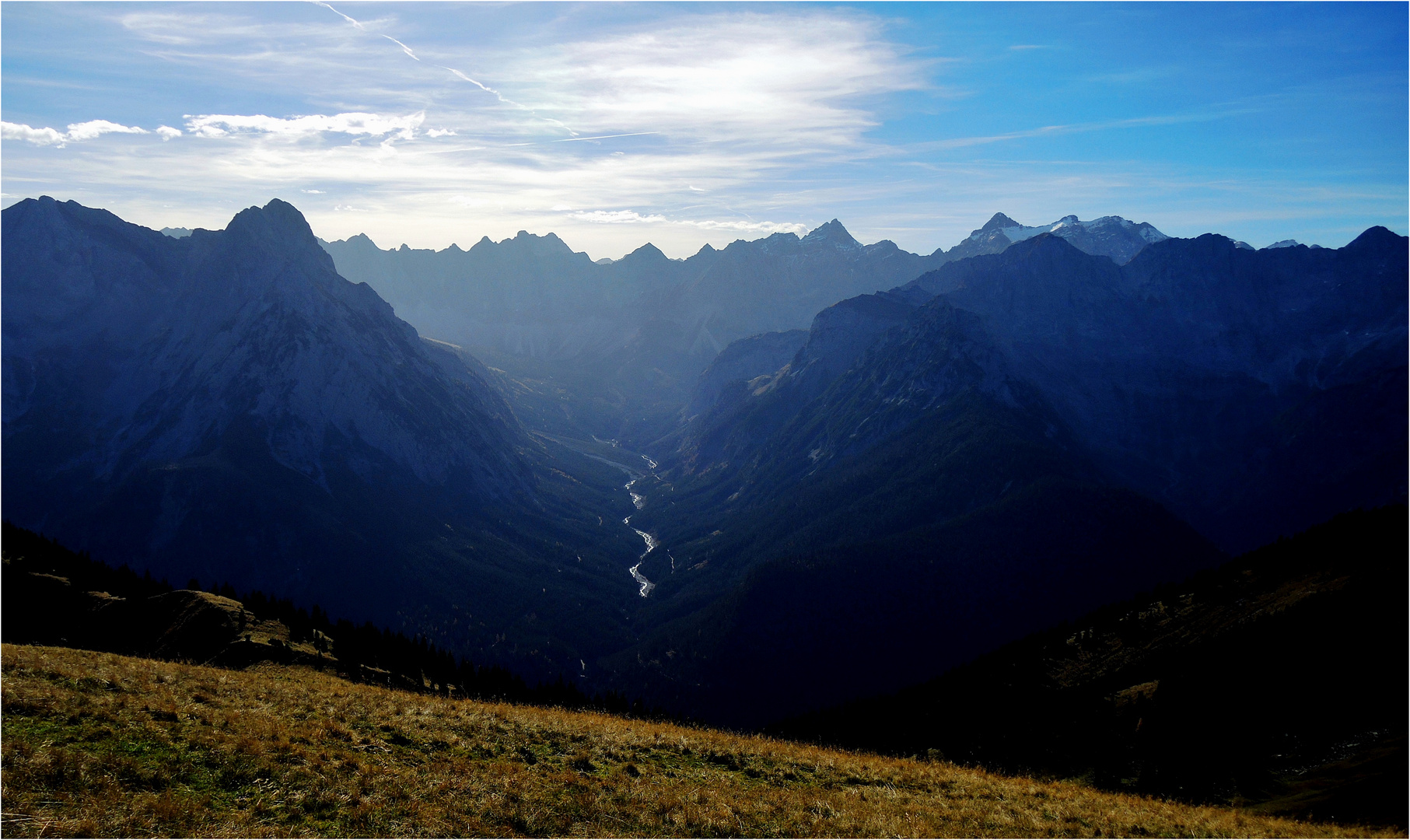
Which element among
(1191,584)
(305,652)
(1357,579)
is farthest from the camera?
(1191,584)

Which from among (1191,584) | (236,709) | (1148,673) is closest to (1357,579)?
(1148,673)

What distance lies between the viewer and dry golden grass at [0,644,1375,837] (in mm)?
23203

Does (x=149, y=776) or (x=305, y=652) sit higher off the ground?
Result: (x=149, y=776)

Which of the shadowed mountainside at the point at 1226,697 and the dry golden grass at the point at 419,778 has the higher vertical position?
the dry golden grass at the point at 419,778

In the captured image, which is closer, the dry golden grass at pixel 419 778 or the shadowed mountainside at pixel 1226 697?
the dry golden grass at pixel 419 778

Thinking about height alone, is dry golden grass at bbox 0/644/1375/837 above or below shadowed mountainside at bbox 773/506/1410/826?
above

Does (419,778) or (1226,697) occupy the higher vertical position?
(419,778)

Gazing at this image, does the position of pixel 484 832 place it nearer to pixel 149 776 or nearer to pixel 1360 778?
pixel 149 776

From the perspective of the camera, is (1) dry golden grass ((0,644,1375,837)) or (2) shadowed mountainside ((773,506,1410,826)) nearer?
(1) dry golden grass ((0,644,1375,837))

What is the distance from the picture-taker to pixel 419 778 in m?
27.9

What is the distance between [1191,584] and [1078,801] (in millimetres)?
84893

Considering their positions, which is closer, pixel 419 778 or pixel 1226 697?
pixel 419 778

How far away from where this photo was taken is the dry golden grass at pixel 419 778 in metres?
23.2

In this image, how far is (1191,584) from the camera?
10175 cm
